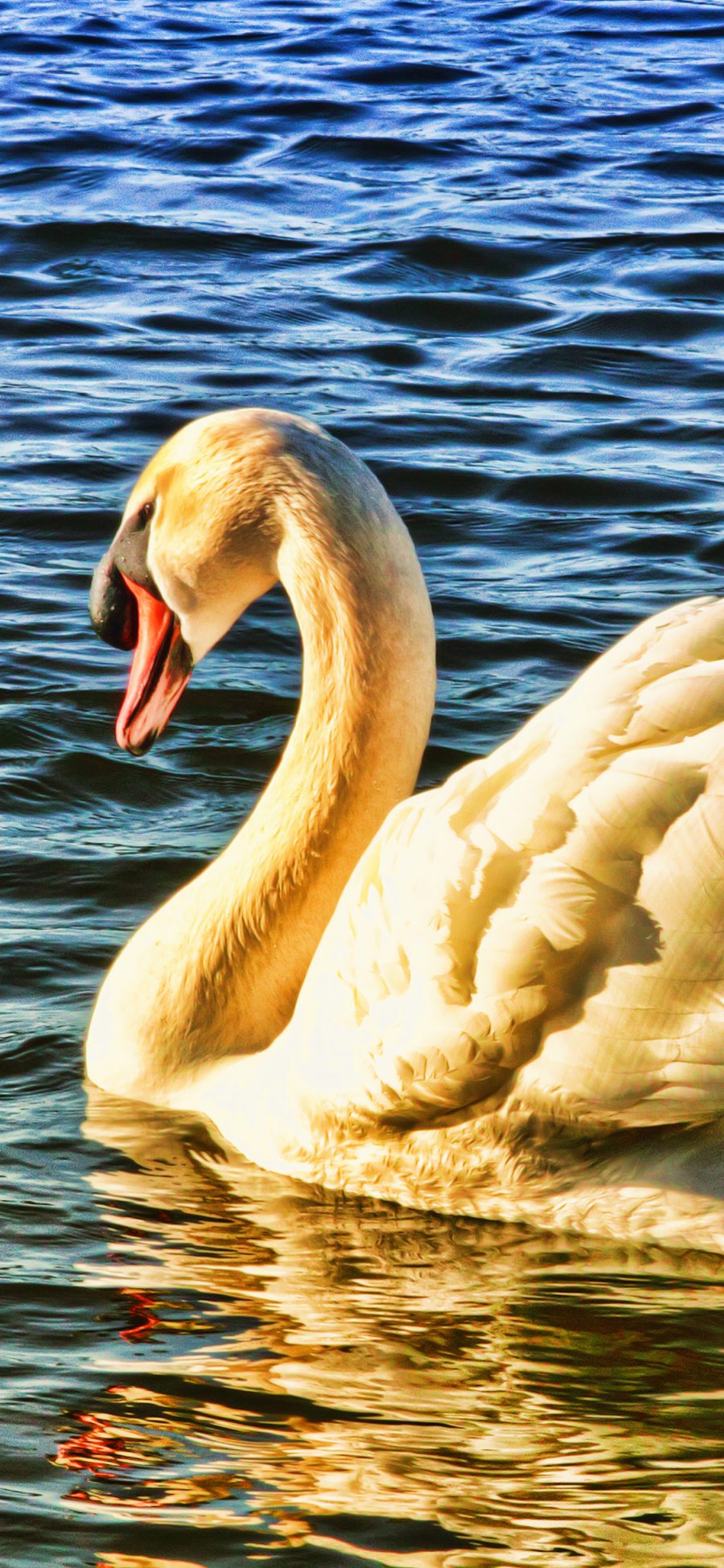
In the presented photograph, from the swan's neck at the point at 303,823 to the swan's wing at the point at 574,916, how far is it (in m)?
0.48

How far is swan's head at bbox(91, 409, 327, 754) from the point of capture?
4.32 m

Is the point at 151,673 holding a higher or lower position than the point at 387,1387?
higher

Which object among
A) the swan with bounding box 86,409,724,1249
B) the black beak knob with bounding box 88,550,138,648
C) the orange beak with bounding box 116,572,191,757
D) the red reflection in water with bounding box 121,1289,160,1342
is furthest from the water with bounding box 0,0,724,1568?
the black beak knob with bounding box 88,550,138,648

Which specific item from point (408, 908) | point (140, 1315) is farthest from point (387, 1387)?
point (408, 908)

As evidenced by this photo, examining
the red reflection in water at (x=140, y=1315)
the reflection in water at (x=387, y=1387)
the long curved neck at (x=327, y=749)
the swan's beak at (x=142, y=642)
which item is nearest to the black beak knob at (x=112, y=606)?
the swan's beak at (x=142, y=642)

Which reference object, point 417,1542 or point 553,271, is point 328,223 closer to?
point 553,271

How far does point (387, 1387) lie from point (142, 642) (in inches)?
70.4

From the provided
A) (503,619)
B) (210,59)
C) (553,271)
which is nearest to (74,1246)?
(503,619)

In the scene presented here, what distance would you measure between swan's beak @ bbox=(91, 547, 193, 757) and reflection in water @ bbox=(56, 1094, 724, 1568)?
98cm

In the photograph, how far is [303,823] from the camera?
4488mm

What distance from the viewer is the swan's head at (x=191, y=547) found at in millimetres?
4316

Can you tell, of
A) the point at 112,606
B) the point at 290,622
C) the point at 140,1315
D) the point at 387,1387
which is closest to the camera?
the point at 387,1387

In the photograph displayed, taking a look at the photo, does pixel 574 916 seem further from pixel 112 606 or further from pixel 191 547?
pixel 112 606

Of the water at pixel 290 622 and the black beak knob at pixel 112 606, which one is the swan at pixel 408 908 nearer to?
the black beak knob at pixel 112 606
